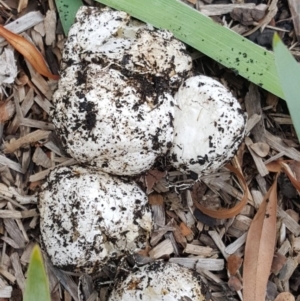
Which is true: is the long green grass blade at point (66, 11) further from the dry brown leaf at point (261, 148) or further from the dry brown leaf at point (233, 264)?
the dry brown leaf at point (233, 264)

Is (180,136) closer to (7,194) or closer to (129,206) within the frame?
(129,206)

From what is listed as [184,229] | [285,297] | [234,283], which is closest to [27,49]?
[184,229]

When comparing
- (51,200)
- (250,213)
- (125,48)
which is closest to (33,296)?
(51,200)

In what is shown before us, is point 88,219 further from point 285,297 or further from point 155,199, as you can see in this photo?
point 285,297

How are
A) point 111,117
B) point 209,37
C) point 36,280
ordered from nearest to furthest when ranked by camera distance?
point 36,280 < point 111,117 < point 209,37

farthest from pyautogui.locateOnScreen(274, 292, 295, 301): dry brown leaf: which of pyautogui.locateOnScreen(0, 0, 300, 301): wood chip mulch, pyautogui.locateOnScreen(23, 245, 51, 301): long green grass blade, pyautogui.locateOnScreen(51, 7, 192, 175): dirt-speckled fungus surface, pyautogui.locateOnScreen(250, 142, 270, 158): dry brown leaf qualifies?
pyautogui.locateOnScreen(23, 245, 51, 301): long green grass blade

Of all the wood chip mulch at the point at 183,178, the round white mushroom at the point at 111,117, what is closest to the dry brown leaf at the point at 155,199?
the wood chip mulch at the point at 183,178
